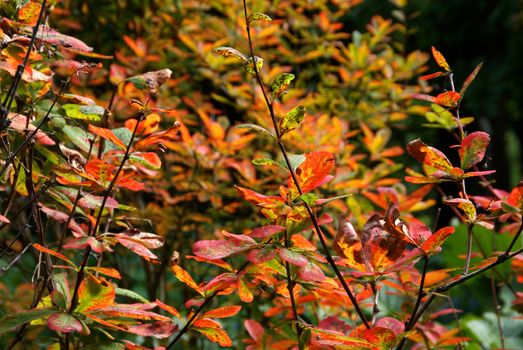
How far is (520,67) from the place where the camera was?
691cm

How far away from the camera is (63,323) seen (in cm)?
93

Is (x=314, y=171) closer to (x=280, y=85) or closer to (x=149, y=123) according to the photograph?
(x=280, y=85)

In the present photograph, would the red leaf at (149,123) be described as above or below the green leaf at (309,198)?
below

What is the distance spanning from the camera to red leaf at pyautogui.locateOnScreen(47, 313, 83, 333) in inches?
35.8

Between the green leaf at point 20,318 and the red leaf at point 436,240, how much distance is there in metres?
0.57

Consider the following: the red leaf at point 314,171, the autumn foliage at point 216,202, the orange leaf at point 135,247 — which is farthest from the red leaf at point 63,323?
the red leaf at point 314,171

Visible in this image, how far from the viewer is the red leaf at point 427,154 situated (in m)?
1.05

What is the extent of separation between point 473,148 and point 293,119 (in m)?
0.32

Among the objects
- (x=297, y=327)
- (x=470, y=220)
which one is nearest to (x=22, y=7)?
(x=297, y=327)

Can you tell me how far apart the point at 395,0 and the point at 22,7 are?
2408 millimetres

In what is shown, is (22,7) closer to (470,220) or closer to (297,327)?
(297,327)

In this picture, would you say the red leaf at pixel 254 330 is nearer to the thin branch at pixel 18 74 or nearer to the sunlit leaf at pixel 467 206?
the sunlit leaf at pixel 467 206

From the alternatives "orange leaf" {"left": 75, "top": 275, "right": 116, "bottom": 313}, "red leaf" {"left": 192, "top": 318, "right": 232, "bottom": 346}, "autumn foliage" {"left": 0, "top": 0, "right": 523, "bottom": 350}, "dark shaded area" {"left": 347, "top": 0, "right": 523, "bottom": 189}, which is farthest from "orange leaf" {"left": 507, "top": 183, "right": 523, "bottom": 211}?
"dark shaded area" {"left": 347, "top": 0, "right": 523, "bottom": 189}

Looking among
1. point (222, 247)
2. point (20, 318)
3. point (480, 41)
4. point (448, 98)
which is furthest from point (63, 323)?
point (480, 41)
